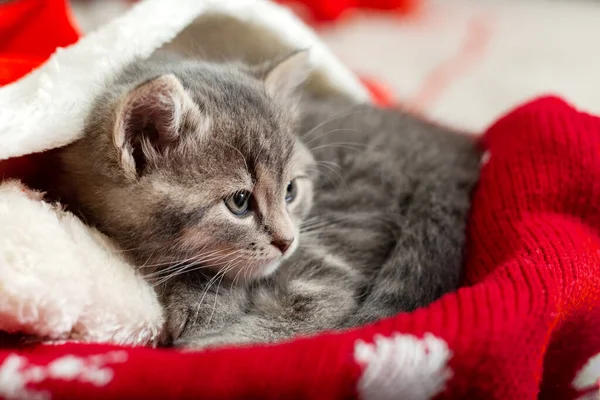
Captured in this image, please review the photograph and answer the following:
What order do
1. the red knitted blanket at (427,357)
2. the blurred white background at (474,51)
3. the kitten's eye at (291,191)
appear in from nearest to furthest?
the red knitted blanket at (427,357) < the kitten's eye at (291,191) < the blurred white background at (474,51)

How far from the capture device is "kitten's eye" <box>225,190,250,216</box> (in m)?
0.93

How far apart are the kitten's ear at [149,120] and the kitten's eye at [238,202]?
128 mm

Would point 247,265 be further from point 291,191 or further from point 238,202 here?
point 291,191

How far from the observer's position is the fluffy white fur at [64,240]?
0.77m

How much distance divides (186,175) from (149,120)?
10cm

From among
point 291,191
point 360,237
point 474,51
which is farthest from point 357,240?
point 474,51

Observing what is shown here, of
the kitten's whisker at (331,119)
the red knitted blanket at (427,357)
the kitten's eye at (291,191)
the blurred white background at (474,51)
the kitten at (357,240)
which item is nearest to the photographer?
the red knitted blanket at (427,357)

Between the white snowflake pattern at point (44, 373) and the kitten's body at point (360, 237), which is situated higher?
the white snowflake pattern at point (44, 373)

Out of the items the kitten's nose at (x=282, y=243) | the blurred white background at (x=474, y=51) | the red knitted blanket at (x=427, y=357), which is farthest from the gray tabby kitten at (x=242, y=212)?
the blurred white background at (x=474, y=51)

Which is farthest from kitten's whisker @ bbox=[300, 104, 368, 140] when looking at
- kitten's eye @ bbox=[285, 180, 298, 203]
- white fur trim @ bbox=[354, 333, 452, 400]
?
white fur trim @ bbox=[354, 333, 452, 400]

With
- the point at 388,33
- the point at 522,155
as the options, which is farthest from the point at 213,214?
the point at 388,33

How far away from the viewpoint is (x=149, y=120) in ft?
2.88

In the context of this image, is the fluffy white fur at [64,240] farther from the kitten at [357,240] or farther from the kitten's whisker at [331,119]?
the kitten's whisker at [331,119]

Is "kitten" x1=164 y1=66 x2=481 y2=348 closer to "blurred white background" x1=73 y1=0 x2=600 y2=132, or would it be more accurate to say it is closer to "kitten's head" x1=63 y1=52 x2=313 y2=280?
"kitten's head" x1=63 y1=52 x2=313 y2=280
